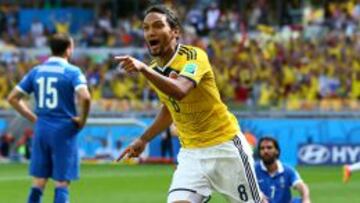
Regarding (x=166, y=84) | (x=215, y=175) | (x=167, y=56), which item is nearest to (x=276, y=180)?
(x=215, y=175)

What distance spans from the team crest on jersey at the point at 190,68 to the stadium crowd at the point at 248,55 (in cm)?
2012

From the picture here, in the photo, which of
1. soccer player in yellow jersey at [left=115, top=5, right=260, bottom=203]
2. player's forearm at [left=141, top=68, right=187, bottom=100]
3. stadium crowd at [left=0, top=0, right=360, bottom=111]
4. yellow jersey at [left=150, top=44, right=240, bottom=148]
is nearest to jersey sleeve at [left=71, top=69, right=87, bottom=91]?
soccer player in yellow jersey at [left=115, top=5, right=260, bottom=203]

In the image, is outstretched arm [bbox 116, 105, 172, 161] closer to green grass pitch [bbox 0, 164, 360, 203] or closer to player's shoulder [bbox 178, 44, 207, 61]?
player's shoulder [bbox 178, 44, 207, 61]

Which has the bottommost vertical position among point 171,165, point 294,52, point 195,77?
point 171,165

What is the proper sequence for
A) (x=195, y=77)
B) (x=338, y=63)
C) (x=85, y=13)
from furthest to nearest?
(x=85, y=13) < (x=338, y=63) < (x=195, y=77)

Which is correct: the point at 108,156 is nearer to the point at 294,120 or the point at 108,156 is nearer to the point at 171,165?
the point at 171,165

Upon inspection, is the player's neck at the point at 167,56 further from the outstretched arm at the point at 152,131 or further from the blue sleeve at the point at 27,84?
the blue sleeve at the point at 27,84

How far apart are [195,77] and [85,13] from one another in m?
29.8

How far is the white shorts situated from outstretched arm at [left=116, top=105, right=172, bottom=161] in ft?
1.58

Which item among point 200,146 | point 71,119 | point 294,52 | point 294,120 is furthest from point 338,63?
point 200,146

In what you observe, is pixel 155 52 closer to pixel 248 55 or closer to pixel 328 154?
pixel 328 154

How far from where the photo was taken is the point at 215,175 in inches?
337

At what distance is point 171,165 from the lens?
2698cm

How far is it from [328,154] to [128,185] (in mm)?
8651
